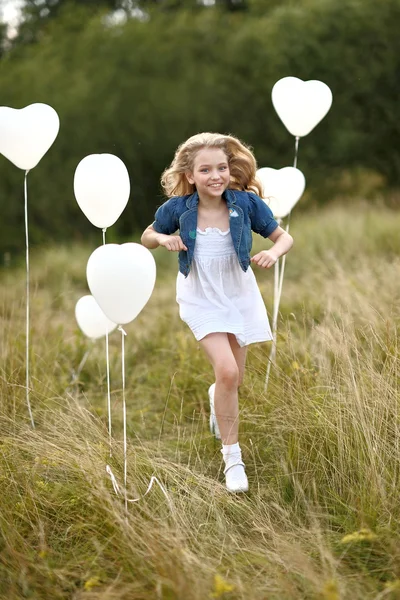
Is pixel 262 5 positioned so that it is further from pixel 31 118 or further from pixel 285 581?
pixel 285 581

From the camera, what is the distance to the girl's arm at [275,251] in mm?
2902

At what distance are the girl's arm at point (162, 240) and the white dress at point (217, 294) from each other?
13 centimetres

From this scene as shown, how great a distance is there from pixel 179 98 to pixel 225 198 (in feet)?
27.9

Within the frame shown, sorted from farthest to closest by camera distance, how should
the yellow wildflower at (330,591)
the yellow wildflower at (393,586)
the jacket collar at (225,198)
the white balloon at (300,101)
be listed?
the white balloon at (300,101) < the jacket collar at (225,198) < the yellow wildflower at (393,586) < the yellow wildflower at (330,591)

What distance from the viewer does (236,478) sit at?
9.86 ft

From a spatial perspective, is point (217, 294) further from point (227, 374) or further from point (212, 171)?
point (212, 171)

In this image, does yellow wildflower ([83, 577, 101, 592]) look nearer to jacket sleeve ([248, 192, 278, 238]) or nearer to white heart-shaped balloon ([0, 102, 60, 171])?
jacket sleeve ([248, 192, 278, 238])

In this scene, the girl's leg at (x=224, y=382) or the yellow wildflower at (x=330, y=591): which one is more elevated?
the girl's leg at (x=224, y=382)

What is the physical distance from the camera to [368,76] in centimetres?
1031

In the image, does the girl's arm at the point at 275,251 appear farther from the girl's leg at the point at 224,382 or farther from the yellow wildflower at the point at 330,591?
the yellow wildflower at the point at 330,591

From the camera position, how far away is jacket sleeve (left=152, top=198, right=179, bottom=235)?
316cm

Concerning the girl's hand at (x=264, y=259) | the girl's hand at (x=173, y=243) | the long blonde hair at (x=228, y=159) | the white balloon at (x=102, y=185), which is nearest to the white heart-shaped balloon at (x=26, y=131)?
the white balloon at (x=102, y=185)

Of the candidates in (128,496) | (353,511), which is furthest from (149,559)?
(353,511)

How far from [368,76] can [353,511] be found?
8670 mm
